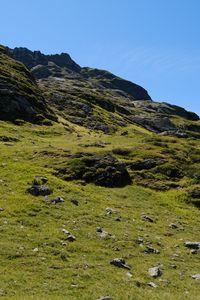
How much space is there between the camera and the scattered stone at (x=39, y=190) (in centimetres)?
3638

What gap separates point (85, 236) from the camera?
2831 centimetres

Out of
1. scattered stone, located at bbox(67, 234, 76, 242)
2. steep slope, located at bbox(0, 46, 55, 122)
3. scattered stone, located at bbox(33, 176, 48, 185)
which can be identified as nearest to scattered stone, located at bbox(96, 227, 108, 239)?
scattered stone, located at bbox(67, 234, 76, 242)

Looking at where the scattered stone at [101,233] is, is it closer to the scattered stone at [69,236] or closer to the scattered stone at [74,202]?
the scattered stone at [69,236]

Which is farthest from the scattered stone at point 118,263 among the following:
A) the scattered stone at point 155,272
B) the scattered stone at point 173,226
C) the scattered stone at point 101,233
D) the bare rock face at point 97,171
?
the bare rock face at point 97,171

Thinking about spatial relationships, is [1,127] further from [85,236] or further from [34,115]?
[85,236]

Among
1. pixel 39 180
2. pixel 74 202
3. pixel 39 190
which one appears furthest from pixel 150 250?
pixel 39 180

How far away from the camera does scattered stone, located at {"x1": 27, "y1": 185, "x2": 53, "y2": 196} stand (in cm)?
3638

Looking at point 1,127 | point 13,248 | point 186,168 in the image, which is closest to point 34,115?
point 1,127

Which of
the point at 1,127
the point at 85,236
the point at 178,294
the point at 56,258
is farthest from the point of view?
the point at 1,127

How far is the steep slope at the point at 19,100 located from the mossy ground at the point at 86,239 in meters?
40.8

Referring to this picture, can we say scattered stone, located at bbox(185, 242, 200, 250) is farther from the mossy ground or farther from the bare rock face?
the bare rock face

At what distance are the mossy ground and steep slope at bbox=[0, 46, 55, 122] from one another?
4080cm

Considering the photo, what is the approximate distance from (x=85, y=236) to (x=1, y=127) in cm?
5217

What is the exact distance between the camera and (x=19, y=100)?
9425 cm
